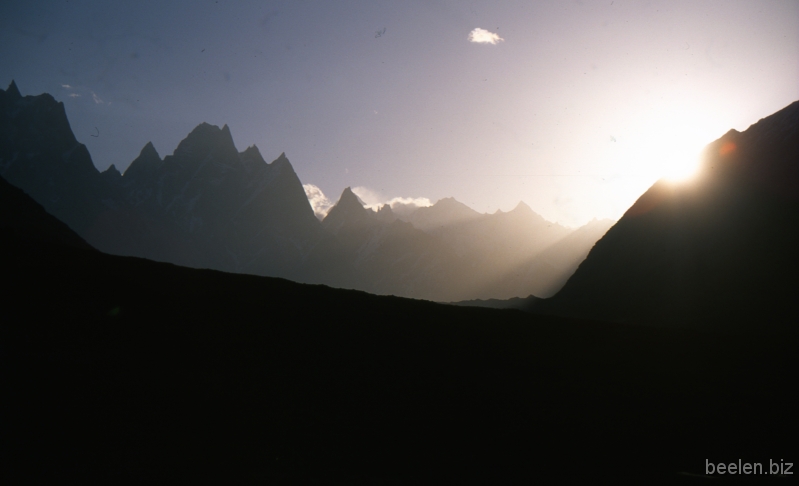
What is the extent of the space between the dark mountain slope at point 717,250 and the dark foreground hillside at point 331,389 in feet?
94.6

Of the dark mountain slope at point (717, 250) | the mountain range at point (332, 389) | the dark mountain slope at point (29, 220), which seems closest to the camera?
the mountain range at point (332, 389)

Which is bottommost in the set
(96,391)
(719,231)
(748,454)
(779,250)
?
(748,454)

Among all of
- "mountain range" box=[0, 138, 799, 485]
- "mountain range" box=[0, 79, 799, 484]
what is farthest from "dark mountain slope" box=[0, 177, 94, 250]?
"mountain range" box=[0, 138, 799, 485]

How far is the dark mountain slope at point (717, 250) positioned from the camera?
54.1 metres

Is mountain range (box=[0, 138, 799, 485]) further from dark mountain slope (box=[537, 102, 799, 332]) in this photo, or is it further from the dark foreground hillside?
dark mountain slope (box=[537, 102, 799, 332])

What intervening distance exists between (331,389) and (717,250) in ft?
232

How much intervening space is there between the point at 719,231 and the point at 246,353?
7626 centimetres

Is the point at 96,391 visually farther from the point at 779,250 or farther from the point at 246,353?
the point at 779,250

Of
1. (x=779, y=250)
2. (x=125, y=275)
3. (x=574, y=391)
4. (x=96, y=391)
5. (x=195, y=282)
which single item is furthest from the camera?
(x=779, y=250)

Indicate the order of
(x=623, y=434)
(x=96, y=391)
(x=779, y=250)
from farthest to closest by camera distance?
(x=779, y=250) → (x=623, y=434) → (x=96, y=391)

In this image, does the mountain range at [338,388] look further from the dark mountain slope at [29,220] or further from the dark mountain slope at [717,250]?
the dark mountain slope at [29,220]

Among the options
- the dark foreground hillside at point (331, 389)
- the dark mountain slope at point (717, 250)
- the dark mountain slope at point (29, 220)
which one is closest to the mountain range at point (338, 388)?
the dark foreground hillside at point (331, 389)

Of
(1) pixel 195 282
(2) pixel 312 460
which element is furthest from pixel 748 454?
(1) pixel 195 282

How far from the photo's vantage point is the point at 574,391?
21312 mm
